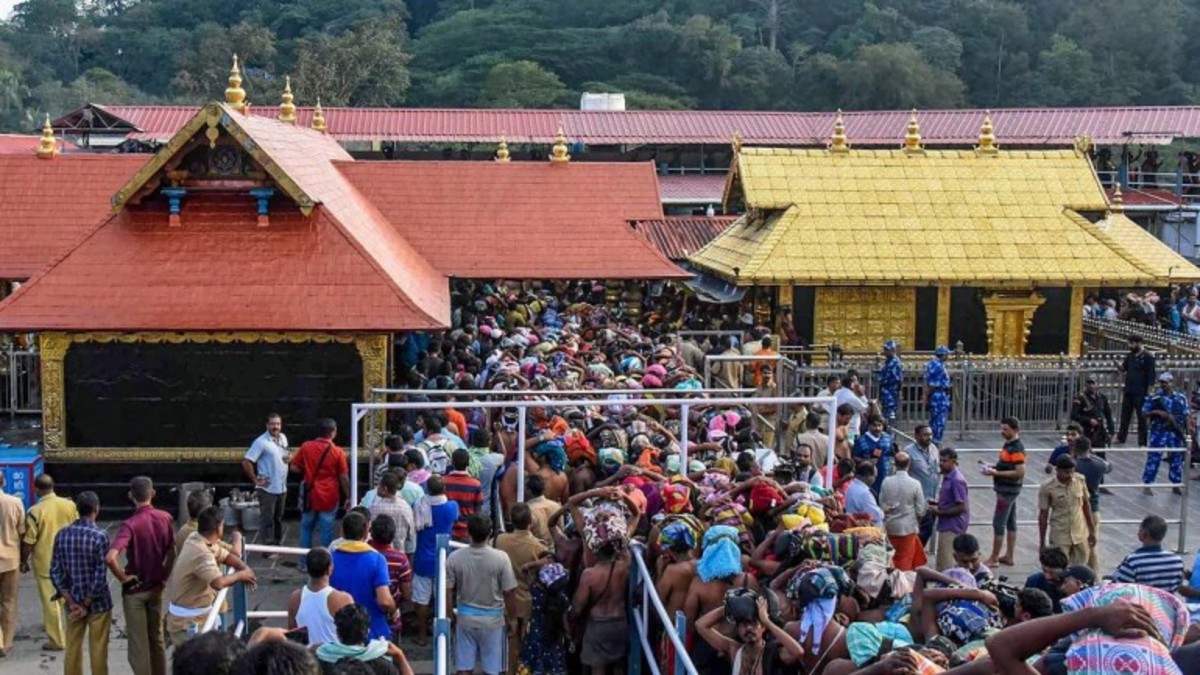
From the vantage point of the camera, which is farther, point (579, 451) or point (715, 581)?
point (579, 451)

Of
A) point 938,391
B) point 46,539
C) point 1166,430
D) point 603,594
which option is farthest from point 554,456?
point 1166,430

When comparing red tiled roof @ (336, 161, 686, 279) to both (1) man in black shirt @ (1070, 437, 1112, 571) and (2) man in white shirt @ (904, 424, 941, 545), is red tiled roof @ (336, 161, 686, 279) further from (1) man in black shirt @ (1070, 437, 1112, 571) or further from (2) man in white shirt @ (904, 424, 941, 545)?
(1) man in black shirt @ (1070, 437, 1112, 571)

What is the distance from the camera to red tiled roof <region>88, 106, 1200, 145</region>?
131 feet

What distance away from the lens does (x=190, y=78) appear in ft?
224

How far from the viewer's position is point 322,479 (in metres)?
10.8

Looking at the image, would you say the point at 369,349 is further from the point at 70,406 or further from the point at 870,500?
the point at 870,500

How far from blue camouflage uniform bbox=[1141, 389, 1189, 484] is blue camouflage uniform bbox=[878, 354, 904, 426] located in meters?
3.08

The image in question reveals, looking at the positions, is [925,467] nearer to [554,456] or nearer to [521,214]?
[554,456]

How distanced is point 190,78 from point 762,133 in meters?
38.8

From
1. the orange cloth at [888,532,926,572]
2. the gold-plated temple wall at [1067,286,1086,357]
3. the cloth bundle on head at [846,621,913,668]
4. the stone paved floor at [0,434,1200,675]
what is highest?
the gold-plated temple wall at [1067,286,1086,357]

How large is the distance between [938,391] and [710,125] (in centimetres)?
2586

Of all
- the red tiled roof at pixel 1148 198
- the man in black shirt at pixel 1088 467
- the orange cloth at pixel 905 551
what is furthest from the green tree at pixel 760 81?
the orange cloth at pixel 905 551

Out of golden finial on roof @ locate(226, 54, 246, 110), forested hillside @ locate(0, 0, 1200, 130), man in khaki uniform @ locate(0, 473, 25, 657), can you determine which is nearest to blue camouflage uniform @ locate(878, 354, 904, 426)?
golden finial on roof @ locate(226, 54, 246, 110)

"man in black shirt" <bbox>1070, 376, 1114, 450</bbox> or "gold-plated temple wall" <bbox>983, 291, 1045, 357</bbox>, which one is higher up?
"gold-plated temple wall" <bbox>983, 291, 1045, 357</bbox>
